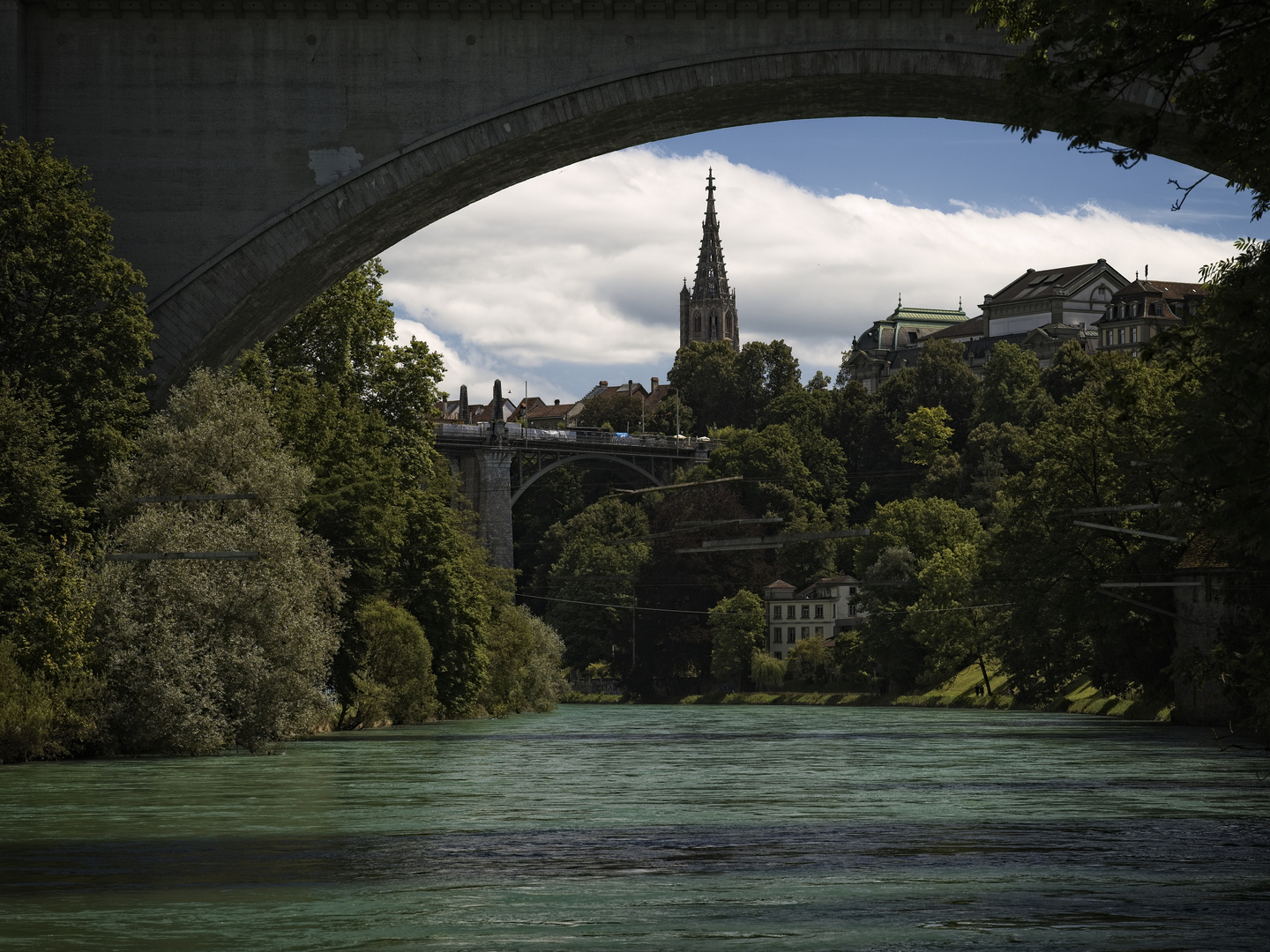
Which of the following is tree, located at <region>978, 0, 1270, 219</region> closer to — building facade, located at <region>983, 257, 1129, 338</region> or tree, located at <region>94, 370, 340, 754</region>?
tree, located at <region>94, 370, 340, 754</region>

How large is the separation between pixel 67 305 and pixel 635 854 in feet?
53.5

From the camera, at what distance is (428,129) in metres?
28.5

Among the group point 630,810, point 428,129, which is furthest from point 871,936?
point 428,129

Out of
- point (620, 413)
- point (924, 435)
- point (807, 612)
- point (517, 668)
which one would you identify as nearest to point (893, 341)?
point (620, 413)

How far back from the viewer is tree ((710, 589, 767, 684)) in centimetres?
10356

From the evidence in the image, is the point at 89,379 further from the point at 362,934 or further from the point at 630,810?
the point at 362,934

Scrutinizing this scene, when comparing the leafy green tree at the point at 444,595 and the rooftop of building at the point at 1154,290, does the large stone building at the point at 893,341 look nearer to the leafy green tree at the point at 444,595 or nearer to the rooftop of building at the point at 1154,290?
the rooftop of building at the point at 1154,290

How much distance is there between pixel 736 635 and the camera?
103688 millimetres

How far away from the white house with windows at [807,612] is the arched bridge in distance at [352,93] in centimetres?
8018

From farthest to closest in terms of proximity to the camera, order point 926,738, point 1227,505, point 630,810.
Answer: point 926,738
point 630,810
point 1227,505

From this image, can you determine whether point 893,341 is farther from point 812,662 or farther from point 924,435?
point 812,662

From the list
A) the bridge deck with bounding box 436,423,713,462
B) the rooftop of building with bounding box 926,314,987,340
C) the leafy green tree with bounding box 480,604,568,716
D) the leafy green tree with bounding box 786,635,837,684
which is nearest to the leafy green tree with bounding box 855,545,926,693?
the leafy green tree with bounding box 786,635,837,684

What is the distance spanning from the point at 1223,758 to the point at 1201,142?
20916 mm

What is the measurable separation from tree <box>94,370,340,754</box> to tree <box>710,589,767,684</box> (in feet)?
235
